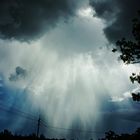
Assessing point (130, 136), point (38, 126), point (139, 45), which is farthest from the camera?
point (38, 126)

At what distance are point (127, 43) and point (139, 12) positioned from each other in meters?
2.49

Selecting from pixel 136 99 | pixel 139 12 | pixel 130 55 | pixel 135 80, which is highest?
pixel 139 12

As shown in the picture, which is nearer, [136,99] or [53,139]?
[136,99]

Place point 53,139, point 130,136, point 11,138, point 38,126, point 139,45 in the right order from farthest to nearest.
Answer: point 53,139 → point 11,138 → point 38,126 → point 139,45 → point 130,136

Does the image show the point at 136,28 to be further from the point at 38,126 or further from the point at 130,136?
the point at 38,126

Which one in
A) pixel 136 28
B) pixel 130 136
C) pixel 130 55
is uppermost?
pixel 136 28

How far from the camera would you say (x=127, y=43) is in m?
20.9

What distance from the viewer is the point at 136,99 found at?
20234 millimetres

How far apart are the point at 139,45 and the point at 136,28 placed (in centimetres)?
124

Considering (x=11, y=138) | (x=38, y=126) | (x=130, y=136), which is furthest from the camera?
(x=11, y=138)

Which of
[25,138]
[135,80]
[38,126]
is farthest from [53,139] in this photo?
[135,80]

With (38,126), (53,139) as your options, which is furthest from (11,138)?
(53,139)

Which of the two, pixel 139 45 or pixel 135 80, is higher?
pixel 139 45

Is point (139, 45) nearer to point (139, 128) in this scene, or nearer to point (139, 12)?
point (139, 12)
